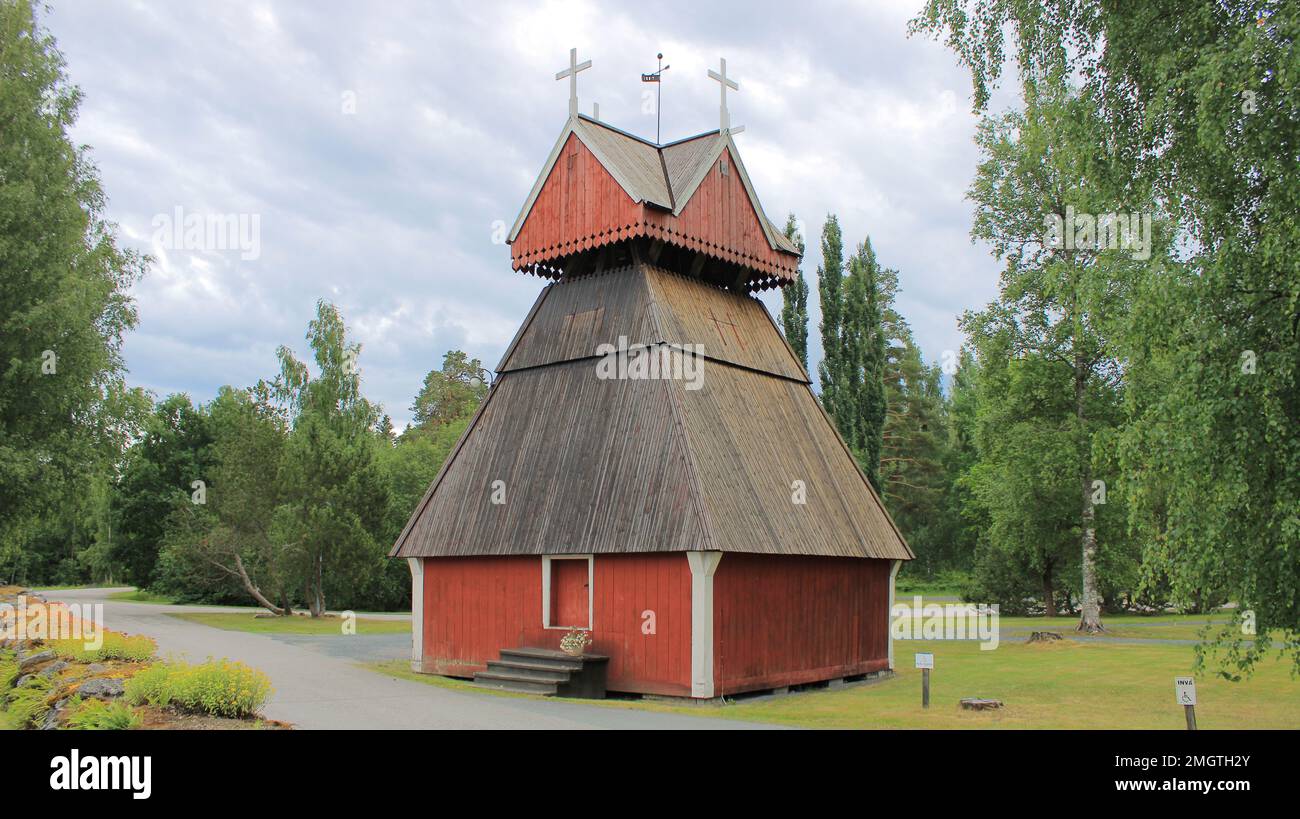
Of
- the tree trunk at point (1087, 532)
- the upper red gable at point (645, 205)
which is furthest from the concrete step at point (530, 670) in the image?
the tree trunk at point (1087, 532)

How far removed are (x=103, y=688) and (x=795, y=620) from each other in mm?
12352

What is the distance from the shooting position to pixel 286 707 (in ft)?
46.6

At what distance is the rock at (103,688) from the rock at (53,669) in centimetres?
213

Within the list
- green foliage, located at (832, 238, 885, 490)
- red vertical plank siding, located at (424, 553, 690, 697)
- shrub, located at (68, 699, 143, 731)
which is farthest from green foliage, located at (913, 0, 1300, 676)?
green foliage, located at (832, 238, 885, 490)

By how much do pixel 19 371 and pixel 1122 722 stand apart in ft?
91.7

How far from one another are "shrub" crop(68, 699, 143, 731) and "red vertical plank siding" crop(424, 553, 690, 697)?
8749mm

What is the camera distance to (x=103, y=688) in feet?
42.0

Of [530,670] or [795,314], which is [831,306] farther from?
[530,670]

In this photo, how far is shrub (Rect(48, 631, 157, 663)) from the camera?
54.8 feet

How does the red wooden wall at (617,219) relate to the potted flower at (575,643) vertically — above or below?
above

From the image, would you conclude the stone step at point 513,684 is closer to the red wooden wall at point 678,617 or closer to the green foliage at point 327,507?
the red wooden wall at point 678,617

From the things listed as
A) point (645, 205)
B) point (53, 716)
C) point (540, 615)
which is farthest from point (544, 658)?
point (645, 205)

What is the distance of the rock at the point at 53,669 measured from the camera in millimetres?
14673

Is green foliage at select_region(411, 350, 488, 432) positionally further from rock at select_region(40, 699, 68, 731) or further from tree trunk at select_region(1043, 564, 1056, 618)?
rock at select_region(40, 699, 68, 731)
